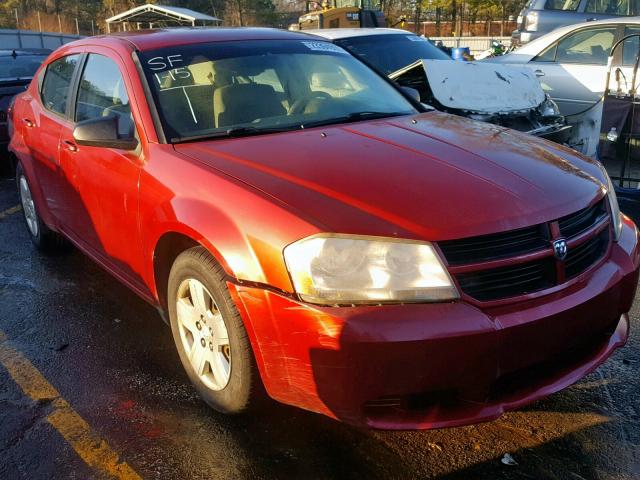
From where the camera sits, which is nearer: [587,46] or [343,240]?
[343,240]

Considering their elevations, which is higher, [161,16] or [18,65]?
[161,16]

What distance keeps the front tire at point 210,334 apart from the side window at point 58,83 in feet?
6.19

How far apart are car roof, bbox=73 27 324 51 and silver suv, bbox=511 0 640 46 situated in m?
8.62

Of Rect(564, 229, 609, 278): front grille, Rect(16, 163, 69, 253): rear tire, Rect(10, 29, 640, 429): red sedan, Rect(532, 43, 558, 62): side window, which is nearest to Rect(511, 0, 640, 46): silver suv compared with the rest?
Rect(532, 43, 558, 62): side window

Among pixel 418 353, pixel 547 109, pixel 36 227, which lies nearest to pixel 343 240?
pixel 418 353

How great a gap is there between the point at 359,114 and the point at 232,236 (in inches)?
54.6

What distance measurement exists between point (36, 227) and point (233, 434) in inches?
123

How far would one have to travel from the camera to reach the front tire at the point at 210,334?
100 inches

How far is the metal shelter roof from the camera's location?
23408 millimetres

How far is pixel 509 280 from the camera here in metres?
2.32

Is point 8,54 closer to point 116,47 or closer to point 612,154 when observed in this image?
point 116,47

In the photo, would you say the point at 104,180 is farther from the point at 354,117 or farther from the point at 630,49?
the point at 630,49

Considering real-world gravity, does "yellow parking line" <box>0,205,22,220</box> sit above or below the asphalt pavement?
below

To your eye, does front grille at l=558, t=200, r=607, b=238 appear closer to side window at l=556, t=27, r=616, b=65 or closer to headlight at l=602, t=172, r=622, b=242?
headlight at l=602, t=172, r=622, b=242
